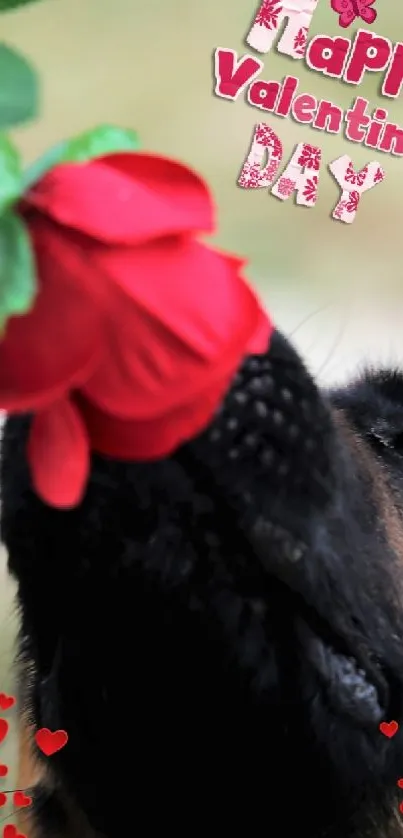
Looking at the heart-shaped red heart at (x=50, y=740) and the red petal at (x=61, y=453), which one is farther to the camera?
the heart-shaped red heart at (x=50, y=740)

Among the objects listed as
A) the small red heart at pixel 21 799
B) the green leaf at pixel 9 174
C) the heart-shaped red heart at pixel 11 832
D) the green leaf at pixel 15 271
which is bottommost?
the heart-shaped red heart at pixel 11 832

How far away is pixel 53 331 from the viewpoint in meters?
0.16

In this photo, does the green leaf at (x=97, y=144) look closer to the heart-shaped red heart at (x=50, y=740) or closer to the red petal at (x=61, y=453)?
the red petal at (x=61, y=453)

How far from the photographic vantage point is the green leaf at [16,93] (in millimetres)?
190

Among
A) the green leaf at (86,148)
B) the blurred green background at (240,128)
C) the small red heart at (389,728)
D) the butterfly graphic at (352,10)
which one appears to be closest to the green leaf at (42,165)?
the green leaf at (86,148)

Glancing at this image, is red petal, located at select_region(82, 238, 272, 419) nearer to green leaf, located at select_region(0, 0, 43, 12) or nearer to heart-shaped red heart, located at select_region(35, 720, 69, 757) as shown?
green leaf, located at select_region(0, 0, 43, 12)

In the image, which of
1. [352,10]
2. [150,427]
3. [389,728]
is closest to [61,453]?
[150,427]

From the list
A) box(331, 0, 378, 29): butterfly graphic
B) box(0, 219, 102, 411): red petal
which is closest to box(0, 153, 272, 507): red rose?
box(0, 219, 102, 411): red petal

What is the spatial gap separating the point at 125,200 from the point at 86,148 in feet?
0.10

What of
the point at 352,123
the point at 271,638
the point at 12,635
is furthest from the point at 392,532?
the point at 352,123

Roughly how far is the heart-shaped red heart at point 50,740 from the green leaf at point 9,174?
295mm

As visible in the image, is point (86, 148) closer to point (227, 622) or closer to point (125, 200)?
point (125, 200)

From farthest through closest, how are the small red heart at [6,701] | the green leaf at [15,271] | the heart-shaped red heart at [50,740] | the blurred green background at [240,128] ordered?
the blurred green background at [240,128] < the small red heart at [6,701] < the heart-shaped red heart at [50,740] < the green leaf at [15,271]

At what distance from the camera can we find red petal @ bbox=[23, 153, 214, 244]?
6.3 inches
